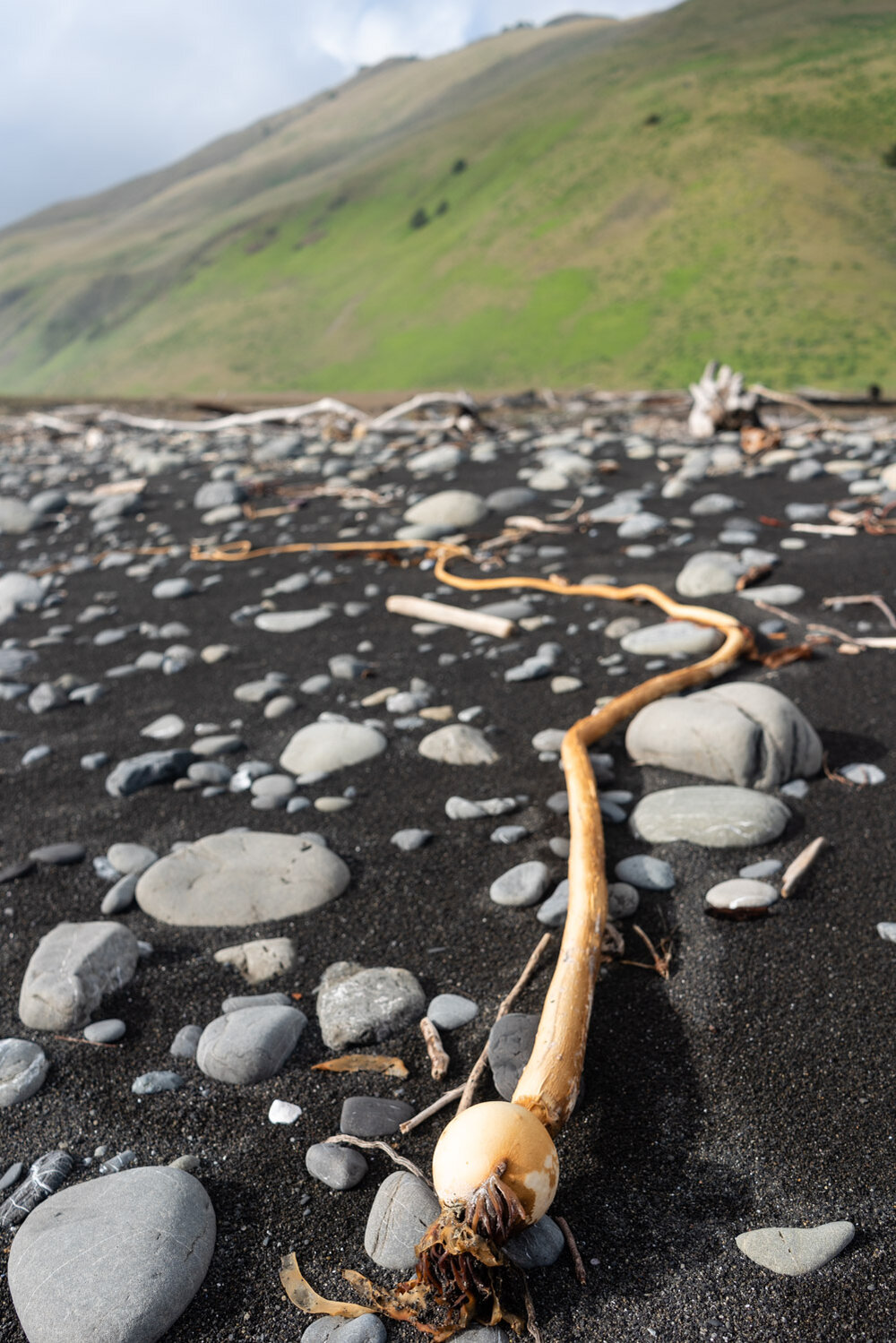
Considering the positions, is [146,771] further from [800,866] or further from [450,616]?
[800,866]

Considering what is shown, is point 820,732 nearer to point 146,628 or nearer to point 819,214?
point 146,628

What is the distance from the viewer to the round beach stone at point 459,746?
100 inches

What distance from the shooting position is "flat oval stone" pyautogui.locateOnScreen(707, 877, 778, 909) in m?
1.81

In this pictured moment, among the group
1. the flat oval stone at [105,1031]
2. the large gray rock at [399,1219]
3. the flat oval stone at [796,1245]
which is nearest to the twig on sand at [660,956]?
the flat oval stone at [796,1245]

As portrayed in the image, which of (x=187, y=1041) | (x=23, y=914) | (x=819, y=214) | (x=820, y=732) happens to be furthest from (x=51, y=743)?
(x=819, y=214)

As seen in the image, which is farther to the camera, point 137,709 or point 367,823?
point 137,709

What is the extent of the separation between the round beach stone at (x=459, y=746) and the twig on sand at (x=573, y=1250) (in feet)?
4.69

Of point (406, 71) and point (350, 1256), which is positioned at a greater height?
point (406, 71)

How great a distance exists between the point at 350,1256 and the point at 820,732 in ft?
6.41

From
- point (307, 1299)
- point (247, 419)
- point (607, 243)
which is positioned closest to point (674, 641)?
point (307, 1299)

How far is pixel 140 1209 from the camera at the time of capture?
1215 millimetres

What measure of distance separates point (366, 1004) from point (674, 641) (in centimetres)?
196

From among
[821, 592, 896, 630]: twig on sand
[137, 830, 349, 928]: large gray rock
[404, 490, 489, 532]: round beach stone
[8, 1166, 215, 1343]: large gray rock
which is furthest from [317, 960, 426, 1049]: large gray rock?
[404, 490, 489, 532]: round beach stone

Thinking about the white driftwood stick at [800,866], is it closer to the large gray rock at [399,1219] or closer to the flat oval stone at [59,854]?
the large gray rock at [399,1219]
